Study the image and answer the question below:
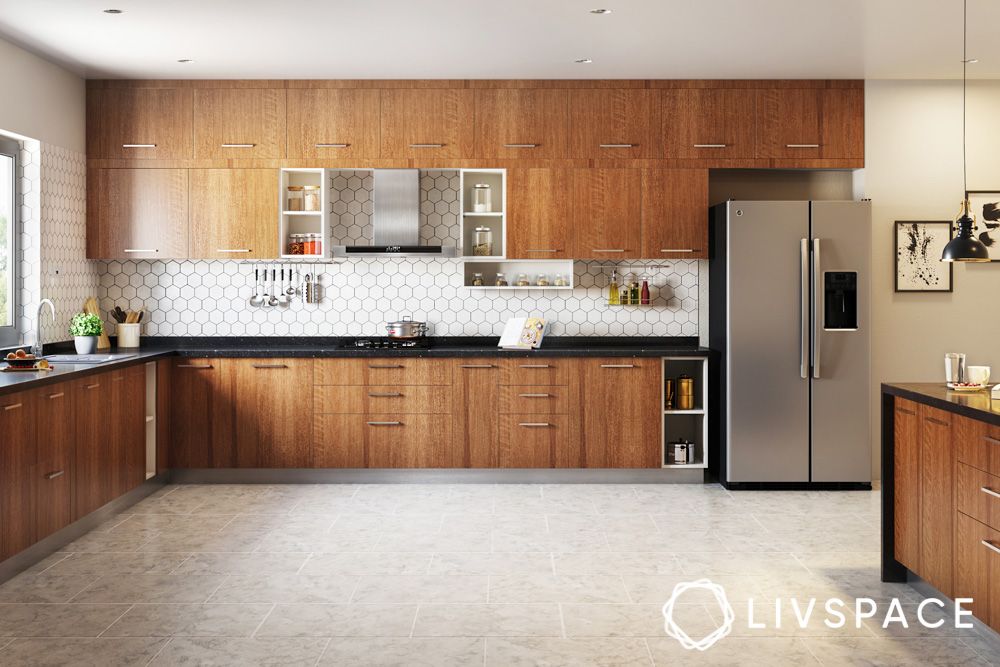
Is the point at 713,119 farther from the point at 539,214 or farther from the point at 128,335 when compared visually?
the point at 128,335

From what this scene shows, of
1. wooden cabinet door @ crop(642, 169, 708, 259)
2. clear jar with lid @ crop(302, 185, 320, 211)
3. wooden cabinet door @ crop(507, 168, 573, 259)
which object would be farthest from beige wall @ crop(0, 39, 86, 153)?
wooden cabinet door @ crop(642, 169, 708, 259)

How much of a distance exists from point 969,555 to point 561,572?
1621mm

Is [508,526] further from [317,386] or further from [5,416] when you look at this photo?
[5,416]

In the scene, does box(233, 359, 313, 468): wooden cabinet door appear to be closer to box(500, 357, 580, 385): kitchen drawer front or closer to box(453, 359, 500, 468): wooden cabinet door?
box(453, 359, 500, 468): wooden cabinet door

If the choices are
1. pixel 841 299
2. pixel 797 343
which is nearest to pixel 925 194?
pixel 841 299

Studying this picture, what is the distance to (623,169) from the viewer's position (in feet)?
19.2

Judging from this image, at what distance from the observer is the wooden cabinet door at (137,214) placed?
585 centimetres

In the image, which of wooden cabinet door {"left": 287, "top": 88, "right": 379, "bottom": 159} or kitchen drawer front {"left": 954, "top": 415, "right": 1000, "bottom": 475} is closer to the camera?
kitchen drawer front {"left": 954, "top": 415, "right": 1000, "bottom": 475}

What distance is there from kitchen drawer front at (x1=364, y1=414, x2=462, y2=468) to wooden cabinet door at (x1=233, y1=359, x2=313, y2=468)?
14.5 inches

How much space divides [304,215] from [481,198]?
1.24 metres

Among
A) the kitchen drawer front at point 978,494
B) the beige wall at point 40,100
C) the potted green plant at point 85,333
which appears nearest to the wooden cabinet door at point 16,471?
the potted green plant at point 85,333

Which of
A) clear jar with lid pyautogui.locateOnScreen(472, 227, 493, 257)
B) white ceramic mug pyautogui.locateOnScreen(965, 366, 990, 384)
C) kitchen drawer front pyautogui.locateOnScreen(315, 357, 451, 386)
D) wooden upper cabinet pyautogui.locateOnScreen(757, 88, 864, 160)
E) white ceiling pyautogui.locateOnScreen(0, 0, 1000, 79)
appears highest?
white ceiling pyautogui.locateOnScreen(0, 0, 1000, 79)

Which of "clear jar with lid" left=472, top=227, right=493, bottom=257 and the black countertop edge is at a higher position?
"clear jar with lid" left=472, top=227, right=493, bottom=257

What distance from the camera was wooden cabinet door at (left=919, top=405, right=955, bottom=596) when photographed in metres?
3.21
